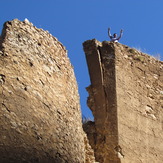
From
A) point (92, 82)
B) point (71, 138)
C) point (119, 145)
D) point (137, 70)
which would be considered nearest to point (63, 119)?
point (71, 138)

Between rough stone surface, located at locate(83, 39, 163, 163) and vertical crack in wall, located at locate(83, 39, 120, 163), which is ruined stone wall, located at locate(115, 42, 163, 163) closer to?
rough stone surface, located at locate(83, 39, 163, 163)

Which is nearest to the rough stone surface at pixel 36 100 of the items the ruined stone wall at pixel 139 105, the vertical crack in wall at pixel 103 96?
the vertical crack in wall at pixel 103 96

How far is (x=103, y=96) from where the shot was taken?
952 centimetres

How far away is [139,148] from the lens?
920 centimetres

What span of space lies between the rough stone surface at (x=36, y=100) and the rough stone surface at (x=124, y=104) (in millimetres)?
1629

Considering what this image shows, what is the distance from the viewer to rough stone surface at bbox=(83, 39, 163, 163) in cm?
904

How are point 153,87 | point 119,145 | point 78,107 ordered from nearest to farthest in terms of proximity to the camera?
1. point 78,107
2. point 119,145
3. point 153,87

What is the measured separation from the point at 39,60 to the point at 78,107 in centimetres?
104

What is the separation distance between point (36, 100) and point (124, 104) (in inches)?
132

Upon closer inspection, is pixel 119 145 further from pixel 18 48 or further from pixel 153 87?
pixel 18 48

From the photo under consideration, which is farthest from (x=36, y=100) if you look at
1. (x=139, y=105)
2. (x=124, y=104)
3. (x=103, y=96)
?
(x=139, y=105)

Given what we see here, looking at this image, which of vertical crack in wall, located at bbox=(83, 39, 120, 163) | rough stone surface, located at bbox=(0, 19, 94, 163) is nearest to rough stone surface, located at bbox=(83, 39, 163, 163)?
vertical crack in wall, located at bbox=(83, 39, 120, 163)

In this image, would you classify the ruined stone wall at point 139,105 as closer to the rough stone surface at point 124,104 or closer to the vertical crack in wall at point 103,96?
the rough stone surface at point 124,104

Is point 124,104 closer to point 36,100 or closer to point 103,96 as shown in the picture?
point 103,96
